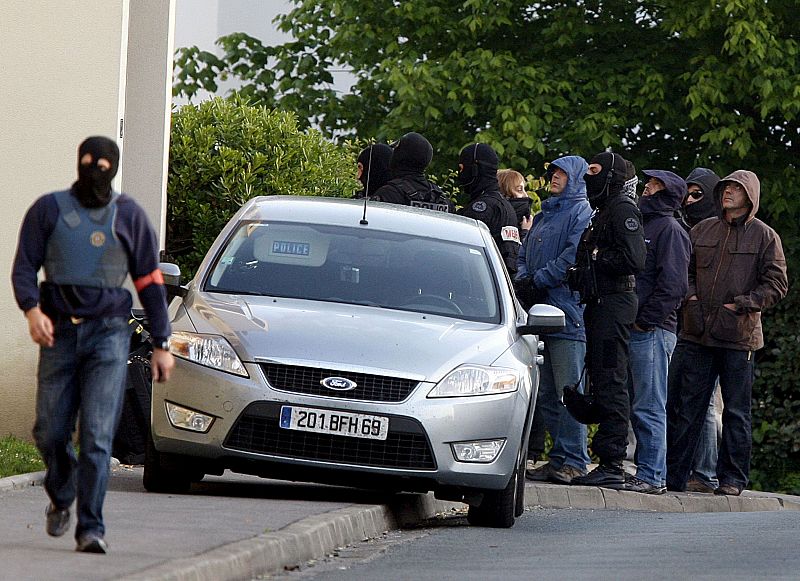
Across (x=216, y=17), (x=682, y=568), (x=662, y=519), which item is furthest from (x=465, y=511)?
(x=216, y=17)

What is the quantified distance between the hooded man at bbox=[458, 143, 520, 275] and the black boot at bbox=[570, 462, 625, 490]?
1.61 metres

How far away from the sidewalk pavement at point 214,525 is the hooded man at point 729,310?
49.7 inches

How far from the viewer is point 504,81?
23875 mm

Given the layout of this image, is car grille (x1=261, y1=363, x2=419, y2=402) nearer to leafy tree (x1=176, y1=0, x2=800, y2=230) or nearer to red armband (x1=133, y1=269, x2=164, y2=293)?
red armband (x1=133, y1=269, x2=164, y2=293)

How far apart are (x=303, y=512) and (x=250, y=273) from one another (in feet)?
5.49

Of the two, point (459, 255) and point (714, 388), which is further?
point (714, 388)

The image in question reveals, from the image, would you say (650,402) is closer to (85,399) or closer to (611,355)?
(611,355)

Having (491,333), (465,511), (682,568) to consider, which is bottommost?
(465,511)

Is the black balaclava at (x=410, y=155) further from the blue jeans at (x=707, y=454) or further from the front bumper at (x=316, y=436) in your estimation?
the front bumper at (x=316, y=436)

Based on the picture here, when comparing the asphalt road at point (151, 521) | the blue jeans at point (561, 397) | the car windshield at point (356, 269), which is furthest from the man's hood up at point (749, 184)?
the asphalt road at point (151, 521)

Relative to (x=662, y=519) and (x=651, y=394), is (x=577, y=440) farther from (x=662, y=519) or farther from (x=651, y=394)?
(x=662, y=519)

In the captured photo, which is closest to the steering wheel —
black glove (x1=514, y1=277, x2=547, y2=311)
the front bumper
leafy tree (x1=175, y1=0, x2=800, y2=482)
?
the front bumper

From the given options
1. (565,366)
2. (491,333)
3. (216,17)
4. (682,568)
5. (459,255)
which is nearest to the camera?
(682,568)

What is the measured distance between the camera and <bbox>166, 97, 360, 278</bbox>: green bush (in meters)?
15.4
